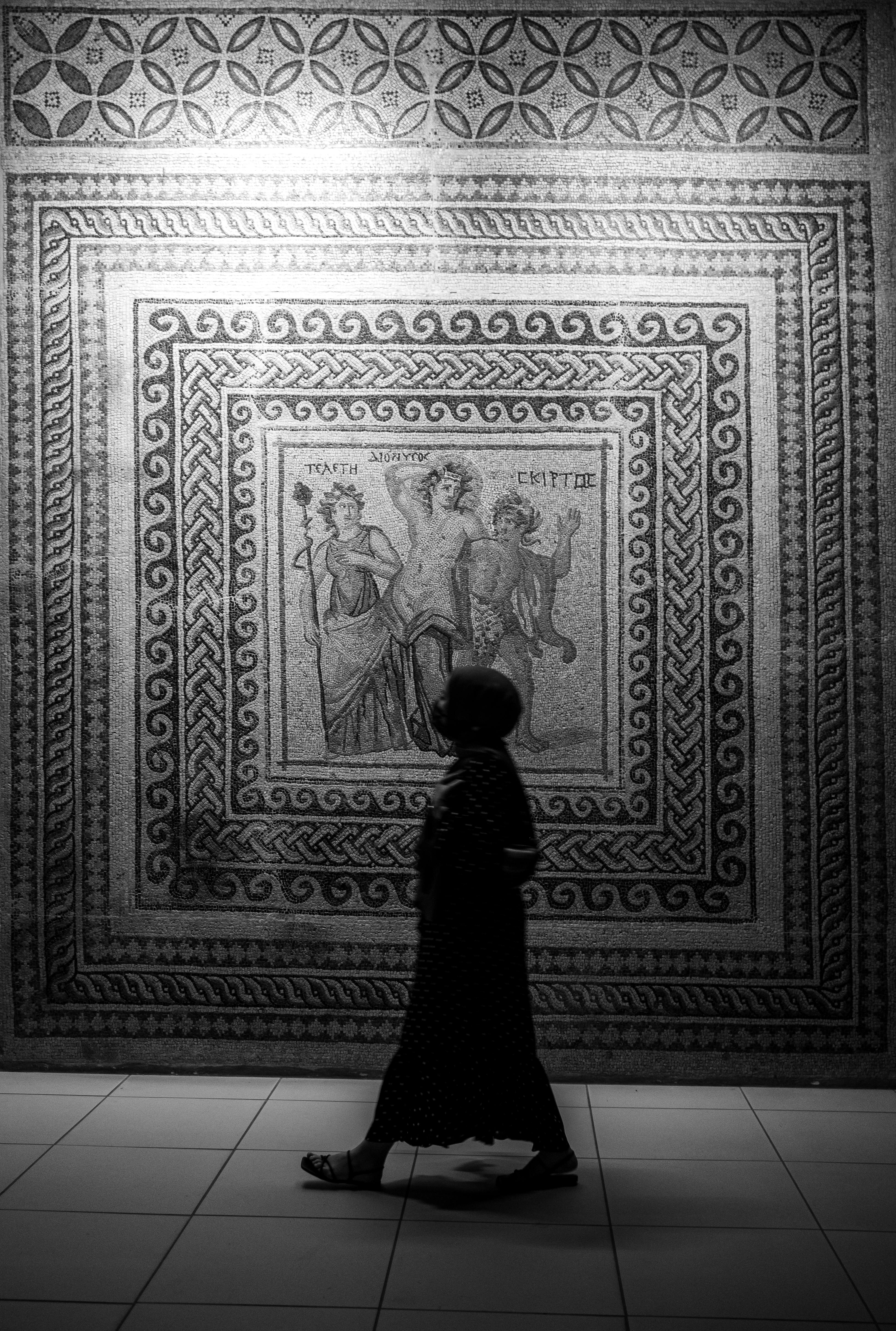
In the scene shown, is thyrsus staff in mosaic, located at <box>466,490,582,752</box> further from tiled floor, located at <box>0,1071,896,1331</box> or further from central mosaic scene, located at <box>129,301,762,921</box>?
tiled floor, located at <box>0,1071,896,1331</box>

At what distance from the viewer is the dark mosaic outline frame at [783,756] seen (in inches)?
125

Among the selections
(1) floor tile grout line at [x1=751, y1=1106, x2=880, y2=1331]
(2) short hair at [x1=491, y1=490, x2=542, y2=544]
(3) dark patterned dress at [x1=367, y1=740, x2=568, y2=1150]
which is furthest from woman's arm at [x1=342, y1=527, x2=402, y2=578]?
(1) floor tile grout line at [x1=751, y1=1106, x2=880, y2=1331]

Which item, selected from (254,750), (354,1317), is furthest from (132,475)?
(354,1317)

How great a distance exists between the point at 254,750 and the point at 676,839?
1.18 meters

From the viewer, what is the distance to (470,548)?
3.26 meters

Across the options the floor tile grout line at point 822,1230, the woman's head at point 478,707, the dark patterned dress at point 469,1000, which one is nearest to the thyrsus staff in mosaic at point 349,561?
the woman's head at point 478,707

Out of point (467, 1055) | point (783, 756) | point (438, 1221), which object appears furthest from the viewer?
point (783, 756)

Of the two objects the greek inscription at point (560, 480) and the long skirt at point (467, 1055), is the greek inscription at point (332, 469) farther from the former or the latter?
the long skirt at point (467, 1055)

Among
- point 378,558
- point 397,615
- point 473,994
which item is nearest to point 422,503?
point 378,558

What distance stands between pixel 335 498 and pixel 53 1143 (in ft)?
5.77

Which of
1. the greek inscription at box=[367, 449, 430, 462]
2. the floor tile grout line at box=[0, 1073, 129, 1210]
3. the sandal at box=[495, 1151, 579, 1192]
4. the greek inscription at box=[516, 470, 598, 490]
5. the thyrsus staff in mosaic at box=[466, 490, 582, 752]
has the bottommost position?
the floor tile grout line at box=[0, 1073, 129, 1210]

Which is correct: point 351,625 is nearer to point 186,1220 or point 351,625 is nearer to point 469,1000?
point 469,1000

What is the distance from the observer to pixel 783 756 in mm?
3209

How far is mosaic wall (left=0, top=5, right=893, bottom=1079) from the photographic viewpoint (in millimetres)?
3209
